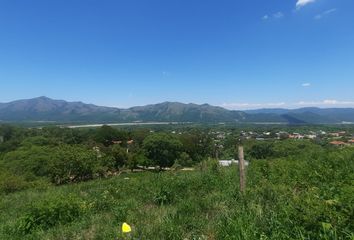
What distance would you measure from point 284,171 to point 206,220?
5.46 meters

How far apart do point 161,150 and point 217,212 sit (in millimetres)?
63225

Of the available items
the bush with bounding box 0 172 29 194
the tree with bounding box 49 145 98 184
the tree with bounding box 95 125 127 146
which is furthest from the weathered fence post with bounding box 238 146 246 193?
the tree with bounding box 95 125 127 146

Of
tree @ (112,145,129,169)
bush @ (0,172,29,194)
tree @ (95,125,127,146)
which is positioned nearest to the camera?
bush @ (0,172,29,194)

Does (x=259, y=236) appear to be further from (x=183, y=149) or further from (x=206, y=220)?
(x=183, y=149)

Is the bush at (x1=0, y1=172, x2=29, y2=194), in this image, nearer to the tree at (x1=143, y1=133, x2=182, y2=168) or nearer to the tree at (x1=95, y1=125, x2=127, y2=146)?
the tree at (x1=143, y1=133, x2=182, y2=168)

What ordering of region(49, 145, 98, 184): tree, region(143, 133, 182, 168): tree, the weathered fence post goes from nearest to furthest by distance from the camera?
the weathered fence post
region(49, 145, 98, 184): tree
region(143, 133, 182, 168): tree

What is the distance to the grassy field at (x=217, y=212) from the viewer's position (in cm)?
462

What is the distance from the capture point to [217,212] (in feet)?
22.8

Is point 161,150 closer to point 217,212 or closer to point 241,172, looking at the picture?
point 241,172

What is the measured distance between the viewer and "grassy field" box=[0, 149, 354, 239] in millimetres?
4625

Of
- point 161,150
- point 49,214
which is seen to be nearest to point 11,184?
point 49,214

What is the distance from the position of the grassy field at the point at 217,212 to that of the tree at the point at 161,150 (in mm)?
57763

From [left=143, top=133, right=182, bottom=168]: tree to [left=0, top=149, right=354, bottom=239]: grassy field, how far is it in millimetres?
57763

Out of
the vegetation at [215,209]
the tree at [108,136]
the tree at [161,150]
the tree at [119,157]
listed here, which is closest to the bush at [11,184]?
the vegetation at [215,209]
